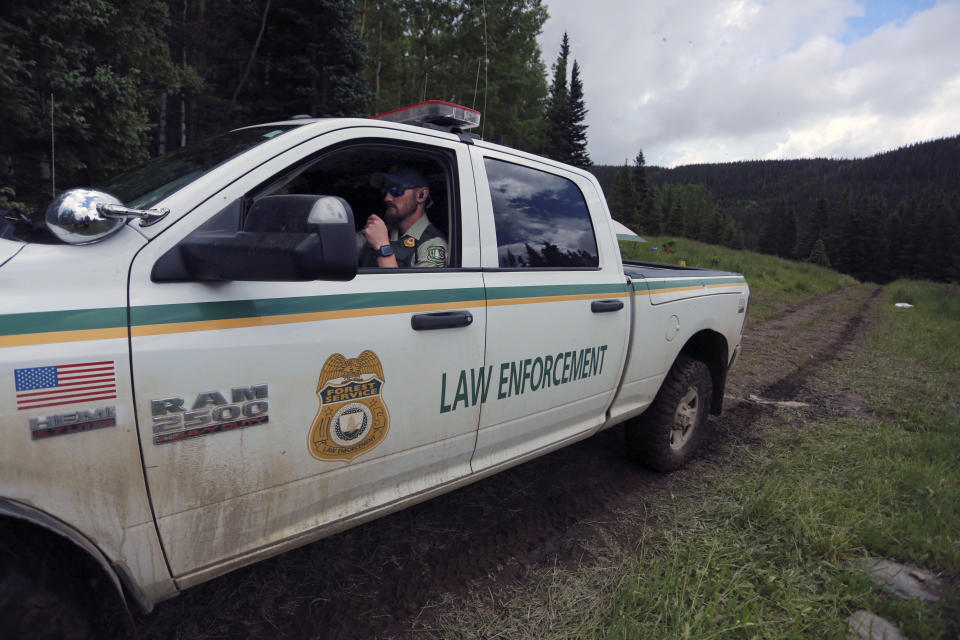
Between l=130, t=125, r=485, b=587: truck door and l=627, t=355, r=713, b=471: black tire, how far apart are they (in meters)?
1.70

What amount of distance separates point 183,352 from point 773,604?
250 centimetres

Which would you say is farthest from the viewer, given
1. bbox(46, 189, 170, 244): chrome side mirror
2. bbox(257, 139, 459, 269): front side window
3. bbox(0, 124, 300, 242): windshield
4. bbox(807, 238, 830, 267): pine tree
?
bbox(807, 238, 830, 267): pine tree

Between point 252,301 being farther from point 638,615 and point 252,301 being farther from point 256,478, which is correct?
point 638,615

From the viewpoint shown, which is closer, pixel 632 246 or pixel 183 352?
pixel 183 352

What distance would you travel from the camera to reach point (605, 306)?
112 inches

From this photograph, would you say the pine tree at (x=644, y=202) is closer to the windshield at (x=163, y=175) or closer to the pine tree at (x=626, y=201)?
the pine tree at (x=626, y=201)

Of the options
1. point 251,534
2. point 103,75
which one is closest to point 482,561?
point 251,534

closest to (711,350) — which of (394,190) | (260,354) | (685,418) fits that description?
(685,418)

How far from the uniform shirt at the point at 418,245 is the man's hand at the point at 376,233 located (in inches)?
0.7

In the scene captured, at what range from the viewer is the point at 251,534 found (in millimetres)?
1724

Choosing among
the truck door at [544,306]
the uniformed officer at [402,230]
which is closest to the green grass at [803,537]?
the truck door at [544,306]

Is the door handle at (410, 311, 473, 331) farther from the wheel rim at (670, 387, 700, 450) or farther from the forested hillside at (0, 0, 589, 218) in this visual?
the wheel rim at (670, 387, 700, 450)

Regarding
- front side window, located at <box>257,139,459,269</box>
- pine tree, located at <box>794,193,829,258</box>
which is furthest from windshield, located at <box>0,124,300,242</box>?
pine tree, located at <box>794,193,829,258</box>

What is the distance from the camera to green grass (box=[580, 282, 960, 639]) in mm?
2166
